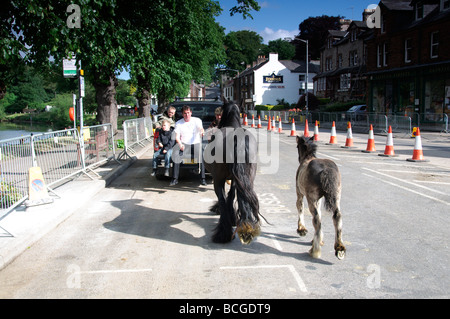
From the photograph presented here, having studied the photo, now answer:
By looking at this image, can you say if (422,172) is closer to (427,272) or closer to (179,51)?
(427,272)

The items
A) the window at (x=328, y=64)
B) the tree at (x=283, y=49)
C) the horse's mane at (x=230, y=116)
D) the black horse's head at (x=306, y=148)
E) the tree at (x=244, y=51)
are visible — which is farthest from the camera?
the tree at (x=283, y=49)

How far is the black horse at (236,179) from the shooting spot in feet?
16.2

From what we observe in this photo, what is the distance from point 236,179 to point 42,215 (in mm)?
3491

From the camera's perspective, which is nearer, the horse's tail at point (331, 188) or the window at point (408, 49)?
the horse's tail at point (331, 188)

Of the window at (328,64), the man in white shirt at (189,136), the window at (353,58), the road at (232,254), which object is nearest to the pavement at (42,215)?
the road at (232,254)

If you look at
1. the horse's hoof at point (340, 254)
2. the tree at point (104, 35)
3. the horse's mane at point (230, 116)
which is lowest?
the horse's hoof at point (340, 254)

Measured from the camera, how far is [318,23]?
7538cm

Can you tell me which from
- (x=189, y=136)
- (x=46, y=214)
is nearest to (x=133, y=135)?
(x=189, y=136)

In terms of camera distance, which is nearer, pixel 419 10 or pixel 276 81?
pixel 419 10

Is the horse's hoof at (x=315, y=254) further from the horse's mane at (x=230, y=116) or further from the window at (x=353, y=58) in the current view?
the window at (x=353, y=58)

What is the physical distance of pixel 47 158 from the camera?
815 cm

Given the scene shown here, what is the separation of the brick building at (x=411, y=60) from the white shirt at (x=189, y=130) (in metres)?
20.9

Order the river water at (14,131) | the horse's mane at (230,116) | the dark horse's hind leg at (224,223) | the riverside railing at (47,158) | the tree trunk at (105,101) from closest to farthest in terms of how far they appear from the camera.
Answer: the dark horse's hind leg at (224,223), the horse's mane at (230,116), the riverside railing at (47,158), the tree trunk at (105,101), the river water at (14,131)

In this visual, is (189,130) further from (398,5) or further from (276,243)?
(398,5)
